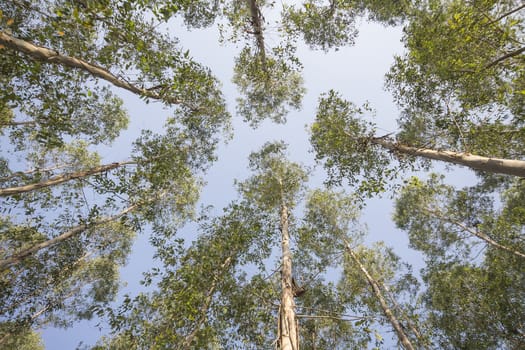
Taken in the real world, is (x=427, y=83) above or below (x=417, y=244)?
above

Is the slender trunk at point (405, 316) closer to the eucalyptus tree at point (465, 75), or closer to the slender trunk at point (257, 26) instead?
the eucalyptus tree at point (465, 75)

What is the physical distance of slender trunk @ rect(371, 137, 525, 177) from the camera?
400 centimetres

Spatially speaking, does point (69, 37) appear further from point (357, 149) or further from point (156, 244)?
point (357, 149)

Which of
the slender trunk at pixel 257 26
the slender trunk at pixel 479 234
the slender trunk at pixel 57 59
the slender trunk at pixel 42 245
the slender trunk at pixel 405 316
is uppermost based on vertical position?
the slender trunk at pixel 257 26

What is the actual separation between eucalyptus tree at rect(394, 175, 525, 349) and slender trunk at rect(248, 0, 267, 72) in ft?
26.0

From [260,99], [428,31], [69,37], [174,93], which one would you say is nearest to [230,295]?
[174,93]

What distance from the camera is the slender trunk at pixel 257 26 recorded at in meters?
7.85

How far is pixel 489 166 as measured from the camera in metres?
4.50

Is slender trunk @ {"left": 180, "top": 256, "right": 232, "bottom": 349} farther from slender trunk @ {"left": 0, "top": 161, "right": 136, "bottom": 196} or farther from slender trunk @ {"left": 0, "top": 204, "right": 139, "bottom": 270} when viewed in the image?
slender trunk @ {"left": 0, "top": 161, "right": 136, "bottom": 196}

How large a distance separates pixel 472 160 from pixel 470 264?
24.4 feet

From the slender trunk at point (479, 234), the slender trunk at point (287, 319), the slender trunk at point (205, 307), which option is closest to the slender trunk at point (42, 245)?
the slender trunk at point (205, 307)

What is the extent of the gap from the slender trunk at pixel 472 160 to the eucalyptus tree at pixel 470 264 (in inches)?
37.3

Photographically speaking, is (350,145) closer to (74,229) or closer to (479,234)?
(479,234)

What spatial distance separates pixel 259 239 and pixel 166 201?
6.48m
